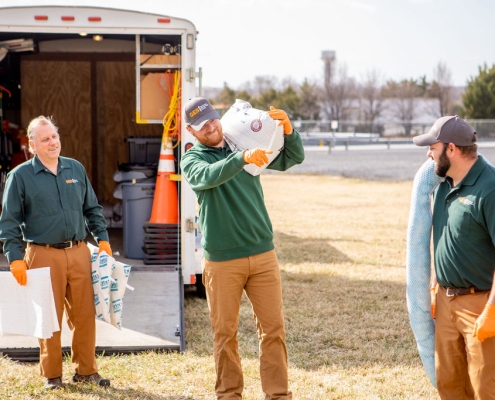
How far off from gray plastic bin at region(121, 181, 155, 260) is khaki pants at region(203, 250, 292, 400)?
344 cm

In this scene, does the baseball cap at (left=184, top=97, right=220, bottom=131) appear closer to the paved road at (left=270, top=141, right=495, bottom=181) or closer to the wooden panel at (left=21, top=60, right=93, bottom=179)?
the wooden panel at (left=21, top=60, right=93, bottom=179)

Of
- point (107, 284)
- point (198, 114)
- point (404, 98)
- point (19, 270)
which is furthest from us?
point (404, 98)

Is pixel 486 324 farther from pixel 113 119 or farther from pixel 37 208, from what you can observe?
pixel 113 119

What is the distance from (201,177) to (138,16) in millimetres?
2990

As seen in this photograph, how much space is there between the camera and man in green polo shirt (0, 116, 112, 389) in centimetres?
434

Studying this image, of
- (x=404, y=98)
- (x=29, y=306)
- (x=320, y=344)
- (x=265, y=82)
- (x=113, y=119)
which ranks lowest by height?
(x=320, y=344)

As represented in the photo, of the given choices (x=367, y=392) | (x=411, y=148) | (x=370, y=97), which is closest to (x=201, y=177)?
(x=367, y=392)

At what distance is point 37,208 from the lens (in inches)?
171

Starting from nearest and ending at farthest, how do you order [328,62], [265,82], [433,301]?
[433,301]
[328,62]
[265,82]

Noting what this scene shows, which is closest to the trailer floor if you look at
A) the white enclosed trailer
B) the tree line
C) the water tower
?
the white enclosed trailer

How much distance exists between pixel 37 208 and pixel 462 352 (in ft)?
8.68

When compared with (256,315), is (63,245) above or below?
above

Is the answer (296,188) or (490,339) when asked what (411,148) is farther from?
(490,339)

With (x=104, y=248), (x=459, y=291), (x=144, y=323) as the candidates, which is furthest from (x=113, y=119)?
(x=459, y=291)
